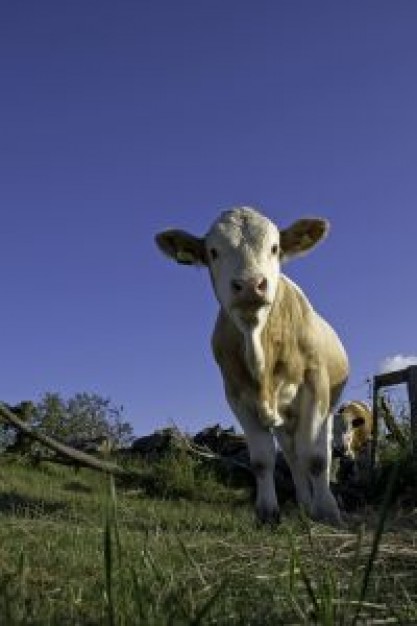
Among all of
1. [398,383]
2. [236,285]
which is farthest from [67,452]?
[398,383]

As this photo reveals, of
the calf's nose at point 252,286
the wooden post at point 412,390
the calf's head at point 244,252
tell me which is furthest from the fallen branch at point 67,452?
the calf's nose at point 252,286

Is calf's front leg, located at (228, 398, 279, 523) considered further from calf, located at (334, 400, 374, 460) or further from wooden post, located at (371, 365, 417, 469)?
calf, located at (334, 400, 374, 460)

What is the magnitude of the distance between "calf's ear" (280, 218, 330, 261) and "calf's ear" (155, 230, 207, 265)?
30.9 inches

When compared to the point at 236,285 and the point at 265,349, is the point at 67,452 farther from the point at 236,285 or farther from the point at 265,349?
the point at 236,285

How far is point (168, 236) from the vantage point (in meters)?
9.71

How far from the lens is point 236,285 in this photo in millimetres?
8281

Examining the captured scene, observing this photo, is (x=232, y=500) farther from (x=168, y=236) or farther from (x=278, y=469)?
(x=168, y=236)

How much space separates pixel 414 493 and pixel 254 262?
171 inches

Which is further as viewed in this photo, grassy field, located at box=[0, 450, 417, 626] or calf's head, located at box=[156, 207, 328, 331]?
calf's head, located at box=[156, 207, 328, 331]

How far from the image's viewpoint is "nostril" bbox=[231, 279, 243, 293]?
27.0 feet

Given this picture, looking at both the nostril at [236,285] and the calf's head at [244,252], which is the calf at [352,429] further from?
the nostril at [236,285]

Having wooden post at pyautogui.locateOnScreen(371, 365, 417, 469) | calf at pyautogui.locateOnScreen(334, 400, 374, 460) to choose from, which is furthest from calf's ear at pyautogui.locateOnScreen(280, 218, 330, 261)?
calf at pyautogui.locateOnScreen(334, 400, 374, 460)

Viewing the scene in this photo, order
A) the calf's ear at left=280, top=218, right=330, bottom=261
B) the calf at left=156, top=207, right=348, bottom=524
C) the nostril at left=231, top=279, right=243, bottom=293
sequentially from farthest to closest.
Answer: the calf's ear at left=280, top=218, right=330, bottom=261, the calf at left=156, top=207, right=348, bottom=524, the nostril at left=231, top=279, right=243, bottom=293

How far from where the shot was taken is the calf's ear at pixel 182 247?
950cm
